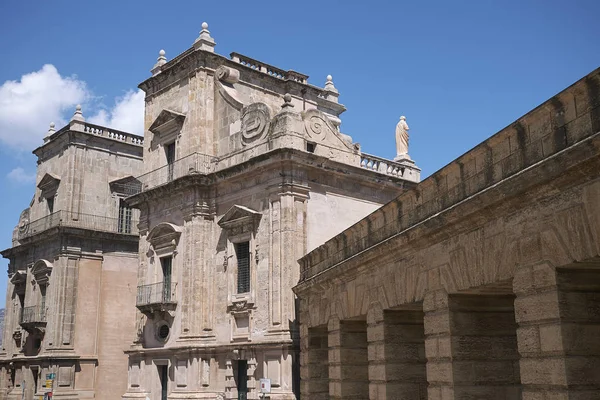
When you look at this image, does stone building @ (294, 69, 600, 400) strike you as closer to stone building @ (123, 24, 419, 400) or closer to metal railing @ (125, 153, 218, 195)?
stone building @ (123, 24, 419, 400)

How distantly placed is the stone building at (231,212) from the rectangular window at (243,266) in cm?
7

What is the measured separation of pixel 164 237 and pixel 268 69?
27.2 ft

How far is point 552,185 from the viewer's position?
7539mm

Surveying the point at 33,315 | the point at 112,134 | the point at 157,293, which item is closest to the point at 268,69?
the point at 157,293

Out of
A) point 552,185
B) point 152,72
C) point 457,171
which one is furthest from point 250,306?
point 552,185

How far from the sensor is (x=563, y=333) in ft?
24.5

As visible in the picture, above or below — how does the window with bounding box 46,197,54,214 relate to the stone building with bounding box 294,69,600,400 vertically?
above

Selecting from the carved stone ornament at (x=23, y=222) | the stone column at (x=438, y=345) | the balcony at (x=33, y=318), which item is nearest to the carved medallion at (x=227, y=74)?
the balcony at (x=33, y=318)

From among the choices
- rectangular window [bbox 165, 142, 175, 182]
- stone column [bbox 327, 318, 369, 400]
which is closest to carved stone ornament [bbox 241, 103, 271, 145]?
A: rectangular window [bbox 165, 142, 175, 182]

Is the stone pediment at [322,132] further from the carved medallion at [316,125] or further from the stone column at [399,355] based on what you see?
the stone column at [399,355]

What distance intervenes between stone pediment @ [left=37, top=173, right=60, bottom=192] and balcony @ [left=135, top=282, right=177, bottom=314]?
40.3 ft

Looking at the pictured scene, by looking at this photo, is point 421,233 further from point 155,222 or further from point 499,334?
point 155,222

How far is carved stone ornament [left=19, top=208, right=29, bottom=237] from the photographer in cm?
4016

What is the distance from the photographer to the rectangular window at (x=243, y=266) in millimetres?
24219
